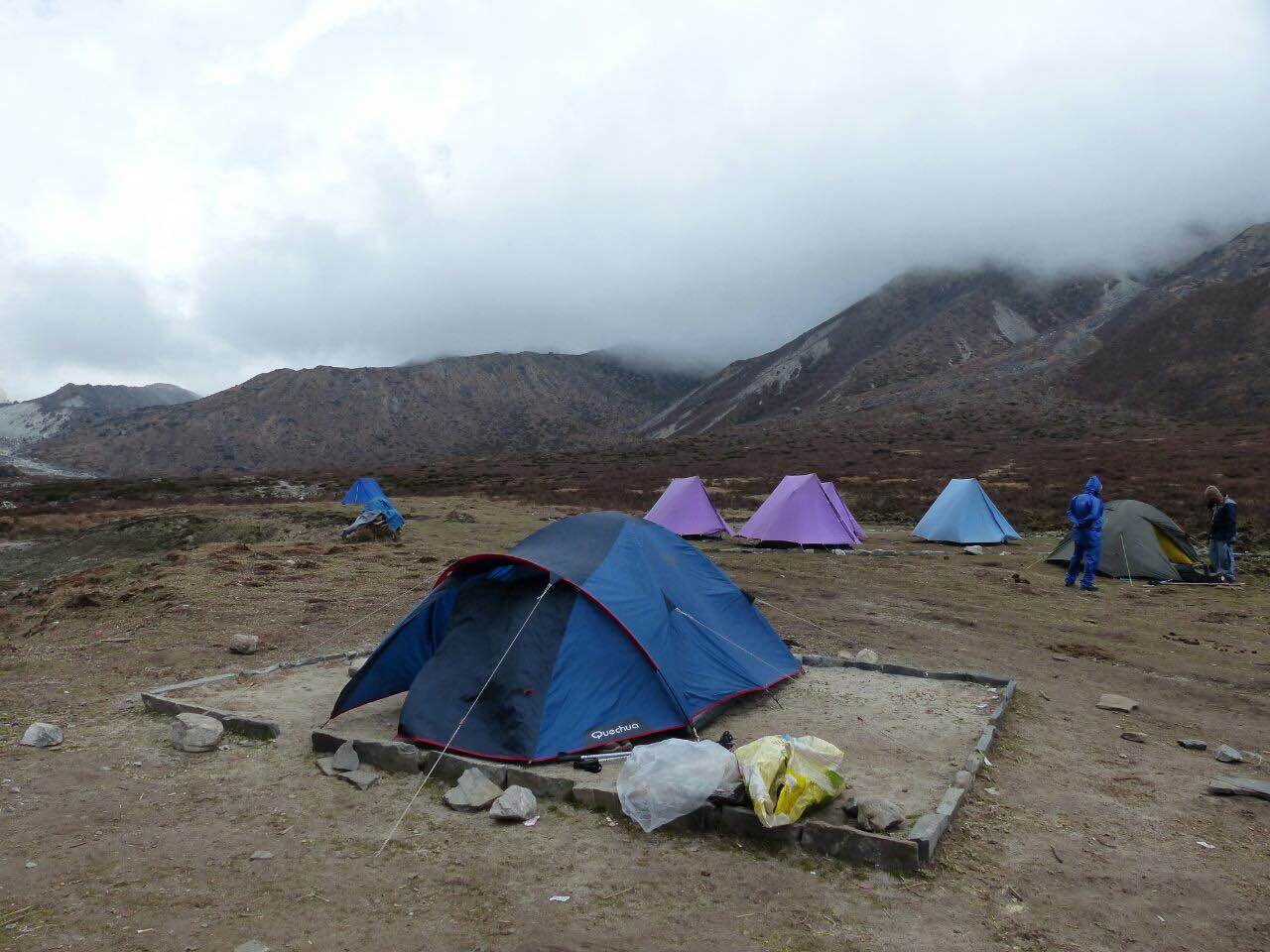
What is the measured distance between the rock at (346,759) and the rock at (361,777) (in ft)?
0.29

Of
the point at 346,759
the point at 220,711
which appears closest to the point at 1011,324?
the point at 220,711

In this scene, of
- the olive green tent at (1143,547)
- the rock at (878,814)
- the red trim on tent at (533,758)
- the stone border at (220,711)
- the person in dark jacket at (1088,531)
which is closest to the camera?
the rock at (878,814)

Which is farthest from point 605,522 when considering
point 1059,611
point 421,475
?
point 421,475

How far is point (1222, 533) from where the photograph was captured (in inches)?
622

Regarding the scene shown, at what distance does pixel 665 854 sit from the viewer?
17.4 feet

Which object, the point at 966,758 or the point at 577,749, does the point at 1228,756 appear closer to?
the point at 966,758

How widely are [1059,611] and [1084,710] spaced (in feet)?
19.3

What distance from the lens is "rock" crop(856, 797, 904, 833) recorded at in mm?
5270

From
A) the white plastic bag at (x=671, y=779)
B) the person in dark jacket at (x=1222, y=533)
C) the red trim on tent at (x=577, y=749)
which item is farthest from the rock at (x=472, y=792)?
the person in dark jacket at (x=1222, y=533)

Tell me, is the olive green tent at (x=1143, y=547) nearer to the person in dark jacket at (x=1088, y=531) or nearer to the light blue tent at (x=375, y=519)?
the person in dark jacket at (x=1088, y=531)

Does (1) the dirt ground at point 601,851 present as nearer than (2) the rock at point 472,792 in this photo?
Yes

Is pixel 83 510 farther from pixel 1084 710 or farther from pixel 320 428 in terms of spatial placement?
pixel 320 428

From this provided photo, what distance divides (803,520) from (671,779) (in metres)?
16.7

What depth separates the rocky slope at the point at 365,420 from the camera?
417 feet
